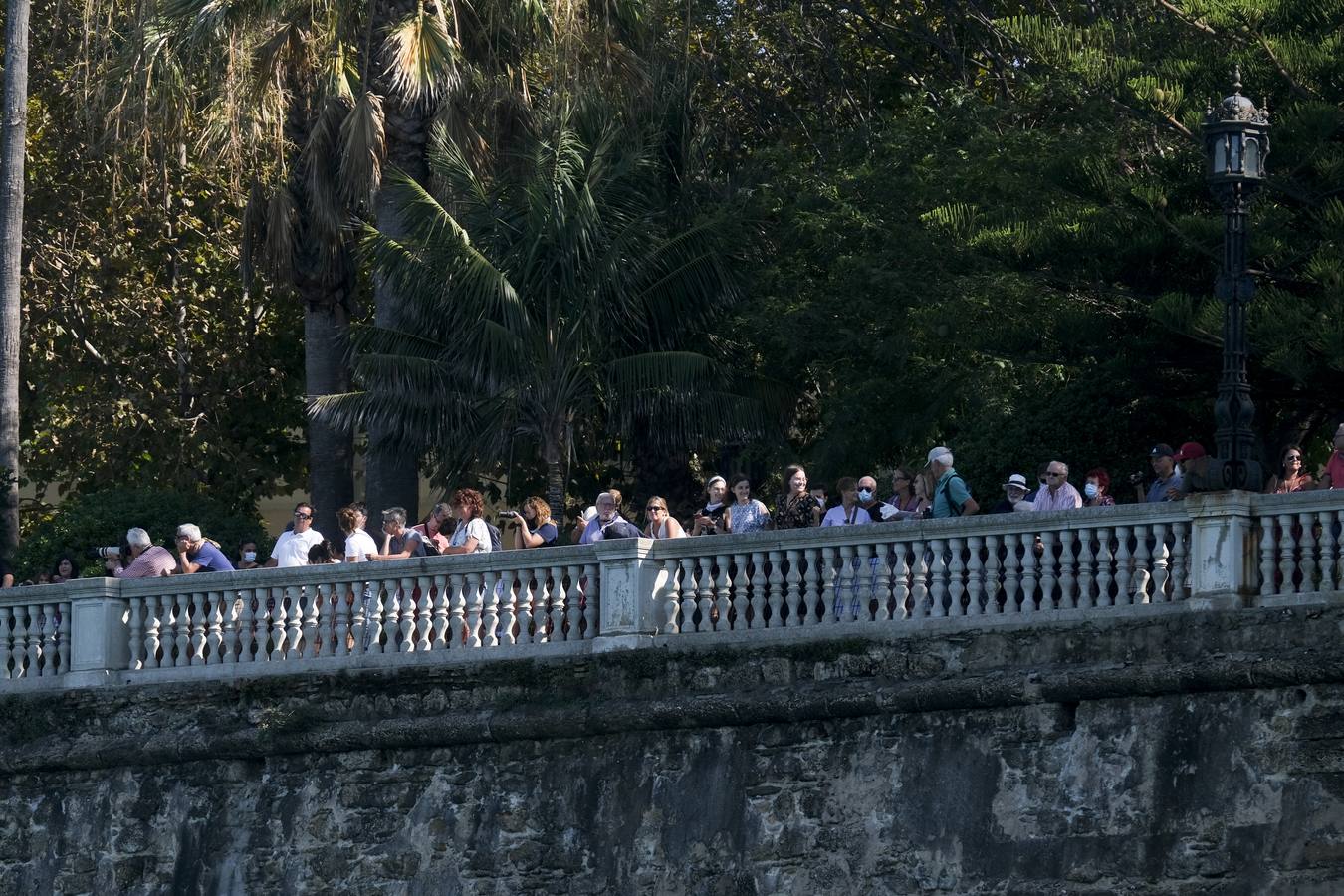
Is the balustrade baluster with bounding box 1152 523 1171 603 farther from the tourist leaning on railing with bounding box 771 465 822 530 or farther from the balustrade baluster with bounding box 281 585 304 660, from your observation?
the balustrade baluster with bounding box 281 585 304 660

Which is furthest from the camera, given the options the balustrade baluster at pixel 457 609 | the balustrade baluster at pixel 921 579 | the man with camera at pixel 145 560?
the man with camera at pixel 145 560

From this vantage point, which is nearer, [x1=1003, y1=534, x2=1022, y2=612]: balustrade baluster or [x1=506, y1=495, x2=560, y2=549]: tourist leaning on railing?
[x1=1003, y1=534, x2=1022, y2=612]: balustrade baluster

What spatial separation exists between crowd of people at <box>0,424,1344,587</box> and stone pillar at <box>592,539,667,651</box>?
0.93 ft

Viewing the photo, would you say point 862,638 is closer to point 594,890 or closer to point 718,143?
point 594,890

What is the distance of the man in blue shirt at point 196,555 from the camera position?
18141 mm

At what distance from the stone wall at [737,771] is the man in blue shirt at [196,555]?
1013 mm

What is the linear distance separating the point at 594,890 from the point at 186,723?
138 inches

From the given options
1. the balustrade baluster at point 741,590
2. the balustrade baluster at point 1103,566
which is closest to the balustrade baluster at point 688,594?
the balustrade baluster at point 741,590

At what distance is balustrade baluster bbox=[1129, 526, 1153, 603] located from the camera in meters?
13.9

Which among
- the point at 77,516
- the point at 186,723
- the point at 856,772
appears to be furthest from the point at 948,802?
the point at 77,516

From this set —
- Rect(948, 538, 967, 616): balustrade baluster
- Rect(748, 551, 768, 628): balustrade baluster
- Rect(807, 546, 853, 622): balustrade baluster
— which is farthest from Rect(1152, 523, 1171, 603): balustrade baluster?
Rect(748, 551, 768, 628): balustrade baluster

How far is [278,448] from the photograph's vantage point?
3117 cm

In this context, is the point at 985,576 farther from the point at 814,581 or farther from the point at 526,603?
Answer: the point at 526,603

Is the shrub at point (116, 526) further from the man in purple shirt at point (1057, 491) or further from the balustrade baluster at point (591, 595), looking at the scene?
the man in purple shirt at point (1057, 491)
